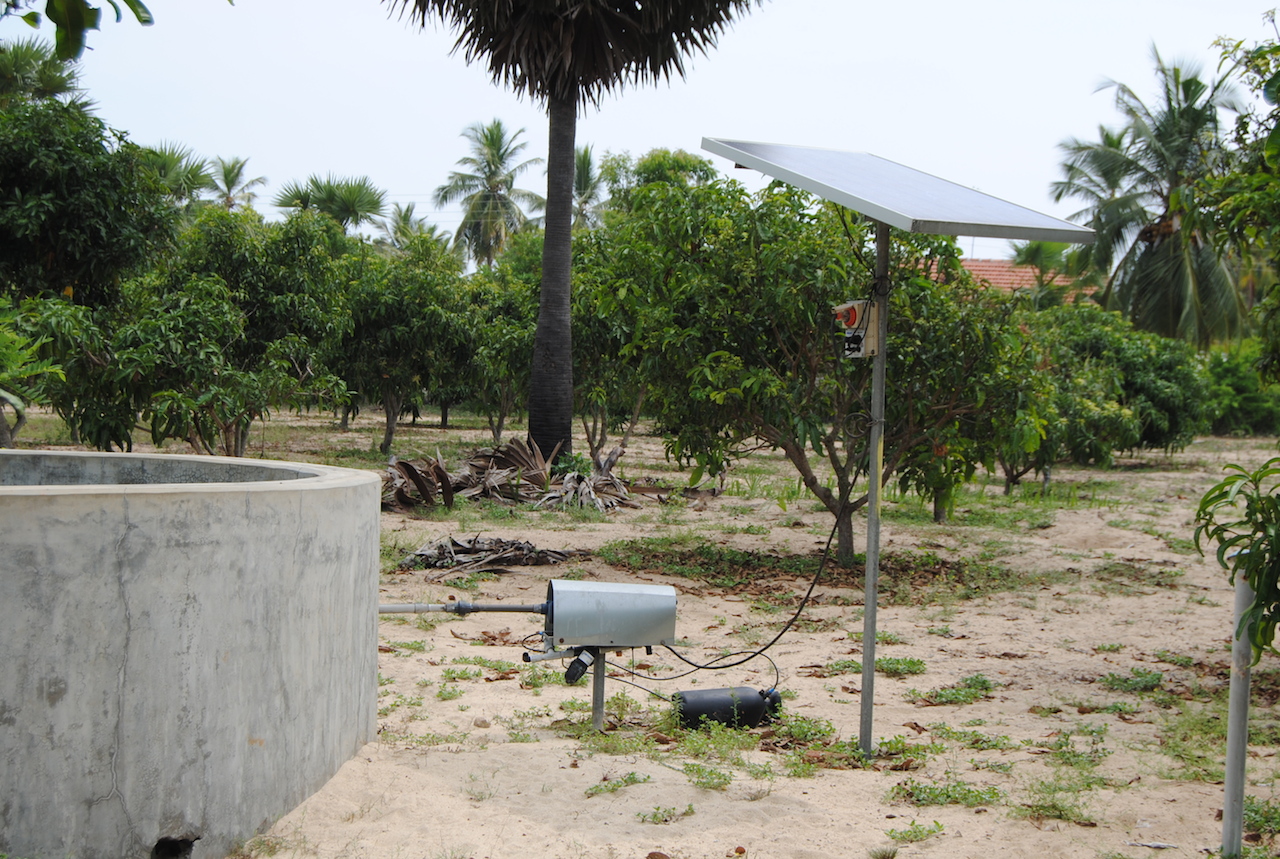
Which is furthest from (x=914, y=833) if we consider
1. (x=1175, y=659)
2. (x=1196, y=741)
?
(x=1175, y=659)

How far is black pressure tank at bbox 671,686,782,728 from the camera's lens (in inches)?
190

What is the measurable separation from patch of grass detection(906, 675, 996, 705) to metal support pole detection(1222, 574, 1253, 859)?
2316mm

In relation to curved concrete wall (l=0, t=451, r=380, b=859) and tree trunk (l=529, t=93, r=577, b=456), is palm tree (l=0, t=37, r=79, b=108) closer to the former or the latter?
tree trunk (l=529, t=93, r=577, b=456)

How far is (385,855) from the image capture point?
3.17 metres

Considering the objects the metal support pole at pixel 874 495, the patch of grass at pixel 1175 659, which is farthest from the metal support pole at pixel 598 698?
the patch of grass at pixel 1175 659

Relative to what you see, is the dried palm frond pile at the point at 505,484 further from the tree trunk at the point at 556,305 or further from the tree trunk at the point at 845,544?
the tree trunk at the point at 845,544

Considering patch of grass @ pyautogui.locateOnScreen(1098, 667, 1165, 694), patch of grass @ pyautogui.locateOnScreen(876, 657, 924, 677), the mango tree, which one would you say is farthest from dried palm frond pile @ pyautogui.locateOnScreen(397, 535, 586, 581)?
patch of grass @ pyautogui.locateOnScreen(1098, 667, 1165, 694)

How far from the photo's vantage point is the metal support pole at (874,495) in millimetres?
4477

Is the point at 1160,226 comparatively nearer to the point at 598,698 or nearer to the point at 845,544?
the point at 845,544

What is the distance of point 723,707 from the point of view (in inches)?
192

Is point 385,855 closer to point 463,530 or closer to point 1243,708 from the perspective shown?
point 1243,708

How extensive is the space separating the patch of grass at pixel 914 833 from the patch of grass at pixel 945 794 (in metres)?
0.29

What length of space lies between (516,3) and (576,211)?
1073 inches

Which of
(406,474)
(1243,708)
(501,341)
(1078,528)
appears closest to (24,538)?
(1243,708)
